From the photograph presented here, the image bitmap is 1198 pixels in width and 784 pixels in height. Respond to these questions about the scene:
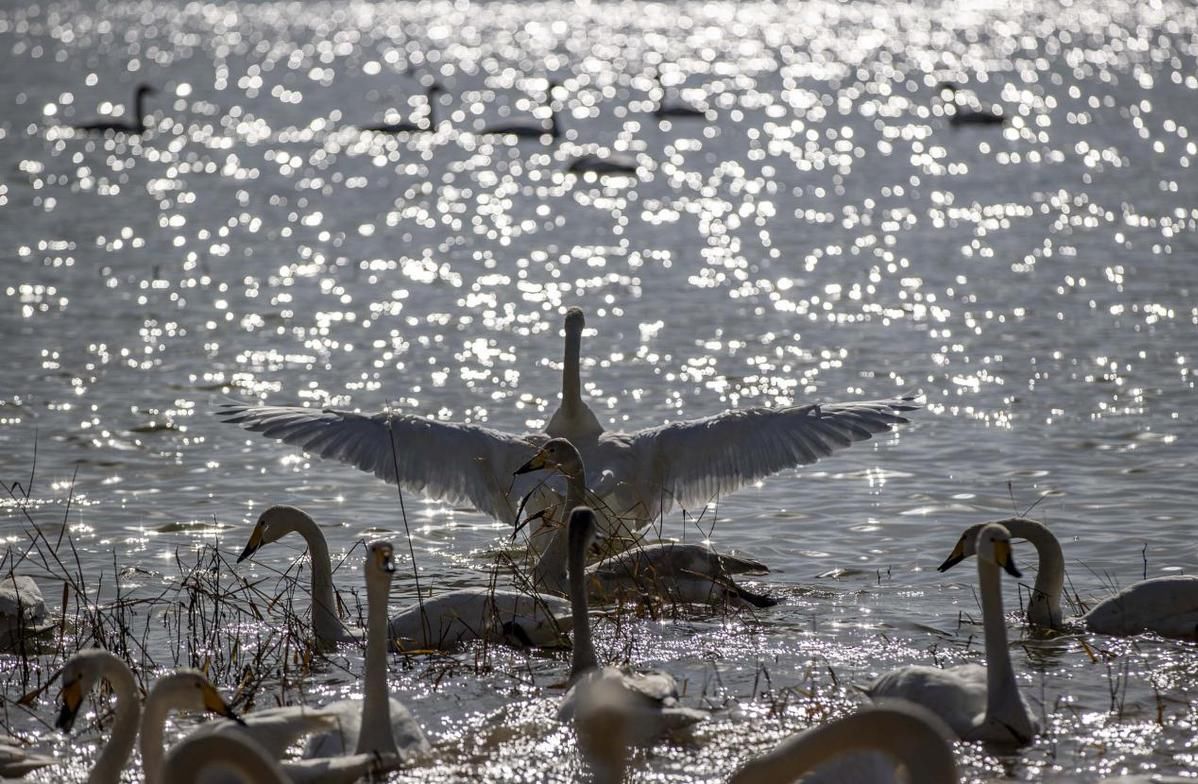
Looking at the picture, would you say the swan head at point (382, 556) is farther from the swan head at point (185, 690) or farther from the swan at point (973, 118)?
the swan at point (973, 118)

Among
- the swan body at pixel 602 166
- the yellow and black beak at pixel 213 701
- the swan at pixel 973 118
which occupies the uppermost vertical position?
the swan at pixel 973 118

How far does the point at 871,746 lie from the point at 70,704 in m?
2.45

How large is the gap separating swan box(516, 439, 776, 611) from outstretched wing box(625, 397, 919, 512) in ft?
2.72

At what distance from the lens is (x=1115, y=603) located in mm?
7746

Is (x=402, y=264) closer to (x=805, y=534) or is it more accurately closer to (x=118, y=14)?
(x=805, y=534)

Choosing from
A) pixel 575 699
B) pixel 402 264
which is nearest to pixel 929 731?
pixel 575 699

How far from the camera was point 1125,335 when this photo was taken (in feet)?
53.4

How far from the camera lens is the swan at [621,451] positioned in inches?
364

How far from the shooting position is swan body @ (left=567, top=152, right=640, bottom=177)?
108 ft

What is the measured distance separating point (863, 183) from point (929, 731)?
90.0 feet

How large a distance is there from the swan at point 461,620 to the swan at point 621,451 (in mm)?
1475

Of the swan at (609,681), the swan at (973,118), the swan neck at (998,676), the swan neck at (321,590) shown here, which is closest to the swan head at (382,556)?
the swan at (609,681)

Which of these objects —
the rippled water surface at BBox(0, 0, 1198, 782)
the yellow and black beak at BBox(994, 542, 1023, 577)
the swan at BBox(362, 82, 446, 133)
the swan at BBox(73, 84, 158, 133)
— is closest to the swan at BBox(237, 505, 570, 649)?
the rippled water surface at BBox(0, 0, 1198, 782)

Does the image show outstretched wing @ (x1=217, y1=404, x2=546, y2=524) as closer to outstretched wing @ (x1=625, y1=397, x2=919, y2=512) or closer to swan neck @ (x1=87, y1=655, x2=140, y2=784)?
outstretched wing @ (x1=625, y1=397, x2=919, y2=512)
